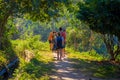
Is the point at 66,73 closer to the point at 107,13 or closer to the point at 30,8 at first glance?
the point at 107,13

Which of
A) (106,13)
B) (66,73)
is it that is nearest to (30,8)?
(66,73)

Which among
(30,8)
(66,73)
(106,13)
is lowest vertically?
(66,73)

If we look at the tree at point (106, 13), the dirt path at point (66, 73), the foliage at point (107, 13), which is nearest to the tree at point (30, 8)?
the tree at point (106, 13)

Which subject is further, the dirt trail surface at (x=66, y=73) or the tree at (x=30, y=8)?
the tree at (x=30, y=8)

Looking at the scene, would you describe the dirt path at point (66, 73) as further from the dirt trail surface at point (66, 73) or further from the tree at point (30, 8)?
the tree at point (30, 8)

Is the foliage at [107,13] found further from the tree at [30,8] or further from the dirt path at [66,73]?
the tree at [30,8]

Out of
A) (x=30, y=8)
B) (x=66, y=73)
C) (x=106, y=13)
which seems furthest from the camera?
(x=30, y=8)

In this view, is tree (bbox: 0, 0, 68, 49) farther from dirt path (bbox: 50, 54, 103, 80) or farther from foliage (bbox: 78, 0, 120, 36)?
dirt path (bbox: 50, 54, 103, 80)

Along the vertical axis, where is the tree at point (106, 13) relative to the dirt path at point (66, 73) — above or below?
above

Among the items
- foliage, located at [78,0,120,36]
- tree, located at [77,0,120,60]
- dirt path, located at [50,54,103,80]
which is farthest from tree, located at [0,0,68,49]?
dirt path, located at [50,54,103,80]

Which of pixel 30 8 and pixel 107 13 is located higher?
pixel 30 8

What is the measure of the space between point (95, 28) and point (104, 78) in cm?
380

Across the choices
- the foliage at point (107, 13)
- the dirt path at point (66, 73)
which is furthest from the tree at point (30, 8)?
the dirt path at point (66, 73)

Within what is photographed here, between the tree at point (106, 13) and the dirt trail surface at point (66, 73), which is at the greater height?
the tree at point (106, 13)
